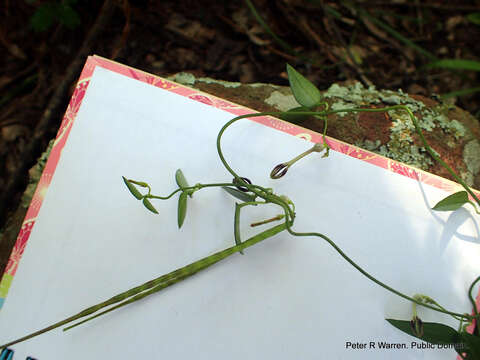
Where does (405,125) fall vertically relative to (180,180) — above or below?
above

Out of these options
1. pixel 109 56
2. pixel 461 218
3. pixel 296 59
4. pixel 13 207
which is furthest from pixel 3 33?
pixel 461 218

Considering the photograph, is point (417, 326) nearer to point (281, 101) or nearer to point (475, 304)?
point (475, 304)

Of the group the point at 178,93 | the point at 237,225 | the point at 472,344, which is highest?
the point at 178,93

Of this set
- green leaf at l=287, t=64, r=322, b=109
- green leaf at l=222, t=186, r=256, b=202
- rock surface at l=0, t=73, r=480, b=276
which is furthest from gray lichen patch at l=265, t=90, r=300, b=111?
green leaf at l=222, t=186, r=256, b=202

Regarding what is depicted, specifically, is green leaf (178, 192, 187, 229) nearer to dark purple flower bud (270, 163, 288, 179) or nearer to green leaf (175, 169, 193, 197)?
green leaf (175, 169, 193, 197)

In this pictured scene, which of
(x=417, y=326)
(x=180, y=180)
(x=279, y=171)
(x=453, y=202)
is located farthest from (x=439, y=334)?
(x=180, y=180)

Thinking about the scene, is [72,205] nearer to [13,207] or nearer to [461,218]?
[13,207]

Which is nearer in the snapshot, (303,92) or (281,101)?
(303,92)
